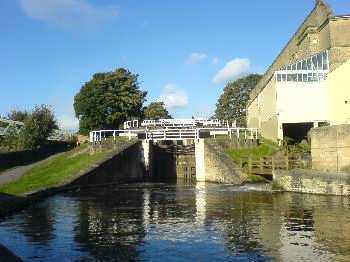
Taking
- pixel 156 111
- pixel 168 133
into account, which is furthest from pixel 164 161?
pixel 156 111

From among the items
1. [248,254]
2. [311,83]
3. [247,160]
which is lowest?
[248,254]

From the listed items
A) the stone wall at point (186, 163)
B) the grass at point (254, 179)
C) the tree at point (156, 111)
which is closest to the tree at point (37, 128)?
the stone wall at point (186, 163)

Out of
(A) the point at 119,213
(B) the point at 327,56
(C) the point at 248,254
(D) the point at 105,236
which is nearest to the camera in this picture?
(C) the point at 248,254


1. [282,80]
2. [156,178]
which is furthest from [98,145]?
[282,80]

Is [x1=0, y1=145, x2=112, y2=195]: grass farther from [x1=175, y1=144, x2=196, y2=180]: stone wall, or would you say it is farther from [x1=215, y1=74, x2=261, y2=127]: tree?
[x1=215, y1=74, x2=261, y2=127]: tree

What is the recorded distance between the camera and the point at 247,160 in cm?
3969

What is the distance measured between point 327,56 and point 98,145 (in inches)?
829

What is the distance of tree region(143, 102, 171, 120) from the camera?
10188cm

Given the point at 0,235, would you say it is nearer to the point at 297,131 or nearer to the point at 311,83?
the point at 311,83

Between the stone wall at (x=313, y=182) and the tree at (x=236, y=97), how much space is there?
64.0 m

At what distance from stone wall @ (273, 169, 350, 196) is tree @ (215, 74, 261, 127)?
64018 mm

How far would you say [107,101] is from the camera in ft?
240

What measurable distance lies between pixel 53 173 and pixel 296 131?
79.0 ft

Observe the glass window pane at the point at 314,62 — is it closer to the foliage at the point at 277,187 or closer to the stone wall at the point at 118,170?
the foliage at the point at 277,187
